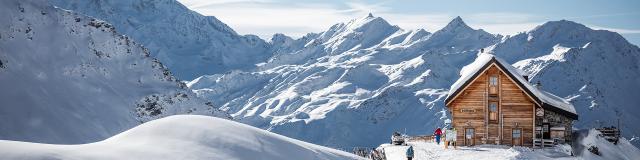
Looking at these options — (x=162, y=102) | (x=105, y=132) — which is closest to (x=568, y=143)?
(x=105, y=132)

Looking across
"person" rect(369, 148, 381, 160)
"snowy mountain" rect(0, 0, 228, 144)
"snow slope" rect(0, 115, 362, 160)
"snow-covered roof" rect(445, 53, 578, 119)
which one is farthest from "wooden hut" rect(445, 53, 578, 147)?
"snowy mountain" rect(0, 0, 228, 144)

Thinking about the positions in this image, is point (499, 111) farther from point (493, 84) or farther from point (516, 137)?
point (516, 137)

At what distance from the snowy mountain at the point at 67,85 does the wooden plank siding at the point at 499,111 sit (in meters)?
89.7

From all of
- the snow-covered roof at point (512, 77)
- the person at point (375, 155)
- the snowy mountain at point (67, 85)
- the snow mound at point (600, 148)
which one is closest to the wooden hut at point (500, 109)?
the snow-covered roof at point (512, 77)

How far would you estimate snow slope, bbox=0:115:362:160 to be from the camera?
21.2m

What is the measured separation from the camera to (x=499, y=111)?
55.4m

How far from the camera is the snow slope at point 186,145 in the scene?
21.2m

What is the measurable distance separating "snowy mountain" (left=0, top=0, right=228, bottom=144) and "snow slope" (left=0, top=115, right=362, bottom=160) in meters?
108

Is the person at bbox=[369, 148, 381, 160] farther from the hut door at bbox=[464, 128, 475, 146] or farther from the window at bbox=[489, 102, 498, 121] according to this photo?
the window at bbox=[489, 102, 498, 121]

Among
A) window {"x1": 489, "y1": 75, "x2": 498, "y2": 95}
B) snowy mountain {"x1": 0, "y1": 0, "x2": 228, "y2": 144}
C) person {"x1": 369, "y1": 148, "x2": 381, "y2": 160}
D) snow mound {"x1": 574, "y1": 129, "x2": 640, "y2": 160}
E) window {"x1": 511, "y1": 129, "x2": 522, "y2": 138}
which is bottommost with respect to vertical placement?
person {"x1": 369, "y1": 148, "x2": 381, "y2": 160}

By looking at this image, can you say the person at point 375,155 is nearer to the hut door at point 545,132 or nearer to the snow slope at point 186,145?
the hut door at point 545,132

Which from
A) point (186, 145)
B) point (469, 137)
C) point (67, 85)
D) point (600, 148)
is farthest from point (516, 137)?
point (67, 85)

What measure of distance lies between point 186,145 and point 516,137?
118 feet

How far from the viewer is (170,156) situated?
23.2m
